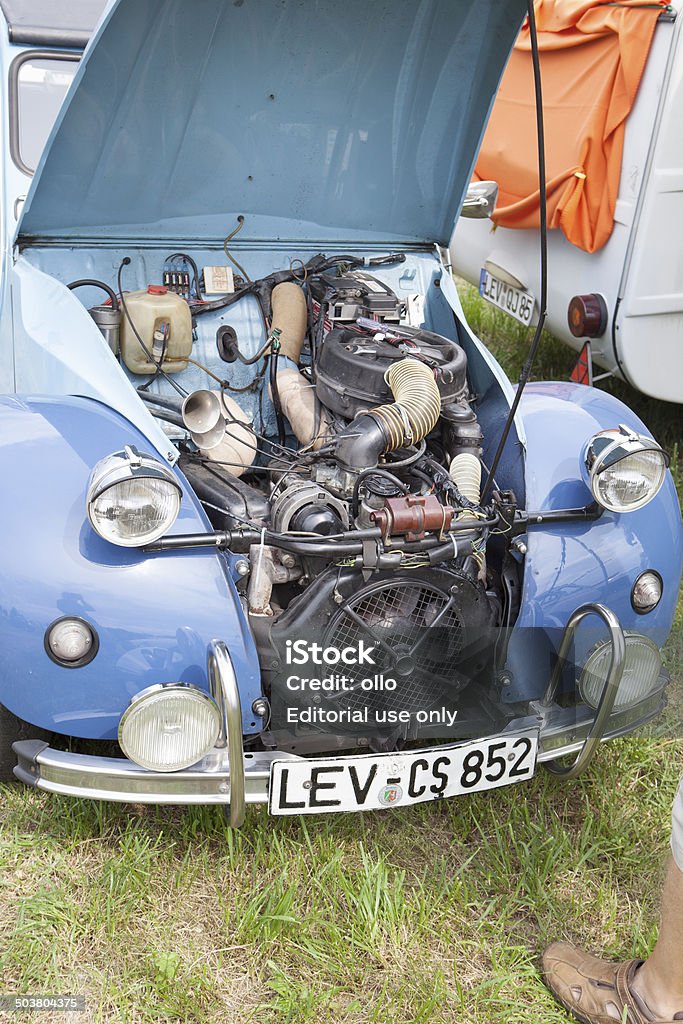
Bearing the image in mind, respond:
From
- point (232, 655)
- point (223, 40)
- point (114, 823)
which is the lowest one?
point (114, 823)

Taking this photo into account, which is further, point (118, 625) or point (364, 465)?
point (364, 465)

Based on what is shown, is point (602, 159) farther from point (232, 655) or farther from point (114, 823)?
point (114, 823)

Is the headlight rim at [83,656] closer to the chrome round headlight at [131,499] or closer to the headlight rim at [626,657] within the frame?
the chrome round headlight at [131,499]

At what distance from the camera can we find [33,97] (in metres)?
3.71

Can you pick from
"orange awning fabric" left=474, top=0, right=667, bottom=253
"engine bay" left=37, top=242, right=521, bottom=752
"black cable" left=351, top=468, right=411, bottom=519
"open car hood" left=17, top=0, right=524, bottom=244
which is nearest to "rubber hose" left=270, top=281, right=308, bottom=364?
"engine bay" left=37, top=242, right=521, bottom=752

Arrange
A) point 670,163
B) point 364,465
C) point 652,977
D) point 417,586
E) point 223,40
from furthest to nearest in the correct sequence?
1. point 670,163
2. point 223,40
3. point 364,465
4. point 417,586
5. point 652,977

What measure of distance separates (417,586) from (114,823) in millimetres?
1119

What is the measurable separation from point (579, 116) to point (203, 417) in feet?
10.0

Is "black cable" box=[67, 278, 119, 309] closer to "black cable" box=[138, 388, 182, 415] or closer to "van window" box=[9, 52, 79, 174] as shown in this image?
"black cable" box=[138, 388, 182, 415]

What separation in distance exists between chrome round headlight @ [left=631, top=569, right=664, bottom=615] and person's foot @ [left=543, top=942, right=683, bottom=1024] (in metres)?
0.96

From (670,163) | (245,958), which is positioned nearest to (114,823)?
(245,958)

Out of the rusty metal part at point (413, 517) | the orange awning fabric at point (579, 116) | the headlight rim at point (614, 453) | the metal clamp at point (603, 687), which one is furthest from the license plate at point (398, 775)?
the orange awning fabric at point (579, 116)

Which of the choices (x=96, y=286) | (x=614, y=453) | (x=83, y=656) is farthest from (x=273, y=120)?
(x=83, y=656)

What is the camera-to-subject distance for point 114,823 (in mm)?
2850
